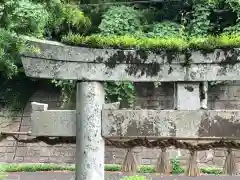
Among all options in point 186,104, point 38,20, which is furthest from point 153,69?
A: point 38,20

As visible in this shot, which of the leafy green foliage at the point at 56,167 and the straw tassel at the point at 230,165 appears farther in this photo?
the leafy green foliage at the point at 56,167

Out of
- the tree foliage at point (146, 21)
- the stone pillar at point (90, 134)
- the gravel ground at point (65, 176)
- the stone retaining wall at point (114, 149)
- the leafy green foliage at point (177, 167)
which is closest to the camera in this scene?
the stone pillar at point (90, 134)

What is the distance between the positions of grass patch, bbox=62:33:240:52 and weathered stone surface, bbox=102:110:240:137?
461mm

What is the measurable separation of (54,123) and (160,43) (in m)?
1.00

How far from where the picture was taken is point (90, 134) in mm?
3580

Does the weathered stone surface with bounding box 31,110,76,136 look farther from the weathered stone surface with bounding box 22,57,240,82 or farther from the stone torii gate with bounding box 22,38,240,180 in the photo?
the weathered stone surface with bounding box 22,57,240,82

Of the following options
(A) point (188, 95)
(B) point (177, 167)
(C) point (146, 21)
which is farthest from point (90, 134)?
(C) point (146, 21)

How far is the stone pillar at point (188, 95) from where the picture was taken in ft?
11.5

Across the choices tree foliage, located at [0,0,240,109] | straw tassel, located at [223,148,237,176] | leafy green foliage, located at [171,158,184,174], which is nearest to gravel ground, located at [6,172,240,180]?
leafy green foliage, located at [171,158,184,174]

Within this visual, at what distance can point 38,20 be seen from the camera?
516cm

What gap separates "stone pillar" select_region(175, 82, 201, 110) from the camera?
350 cm

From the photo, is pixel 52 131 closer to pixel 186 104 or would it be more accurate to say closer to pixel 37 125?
pixel 37 125

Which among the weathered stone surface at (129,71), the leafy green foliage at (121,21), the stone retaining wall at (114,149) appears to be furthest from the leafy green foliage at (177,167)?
the weathered stone surface at (129,71)

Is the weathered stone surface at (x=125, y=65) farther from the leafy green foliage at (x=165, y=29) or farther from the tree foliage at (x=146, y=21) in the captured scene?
the leafy green foliage at (x=165, y=29)
